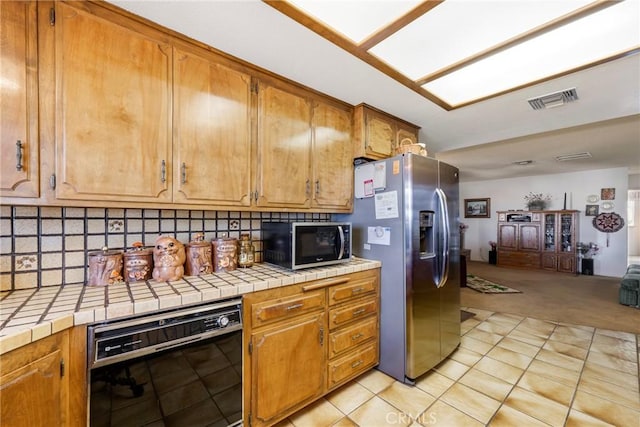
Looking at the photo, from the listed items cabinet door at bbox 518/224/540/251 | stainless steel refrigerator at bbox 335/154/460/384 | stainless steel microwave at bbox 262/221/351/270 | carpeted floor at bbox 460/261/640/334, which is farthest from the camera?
cabinet door at bbox 518/224/540/251

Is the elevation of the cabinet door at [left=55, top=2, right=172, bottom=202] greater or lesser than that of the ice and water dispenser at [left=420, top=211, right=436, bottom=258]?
greater

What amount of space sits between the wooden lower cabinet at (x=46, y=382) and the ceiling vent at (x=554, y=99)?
334 cm

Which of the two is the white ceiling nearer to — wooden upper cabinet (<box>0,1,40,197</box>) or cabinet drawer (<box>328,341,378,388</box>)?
wooden upper cabinet (<box>0,1,40,197</box>)

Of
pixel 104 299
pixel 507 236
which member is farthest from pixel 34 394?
pixel 507 236

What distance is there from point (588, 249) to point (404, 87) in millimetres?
7126

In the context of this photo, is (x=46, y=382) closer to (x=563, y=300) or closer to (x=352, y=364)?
(x=352, y=364)

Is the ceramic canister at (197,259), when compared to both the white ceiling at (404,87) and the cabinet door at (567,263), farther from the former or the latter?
the cabinet door at (567,263)

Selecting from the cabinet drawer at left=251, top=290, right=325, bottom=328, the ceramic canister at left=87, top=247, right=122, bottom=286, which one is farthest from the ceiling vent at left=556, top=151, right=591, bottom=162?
the ceramic canister at left=87, top=247, right=122, bottom=286

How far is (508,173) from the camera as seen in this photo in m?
6.48

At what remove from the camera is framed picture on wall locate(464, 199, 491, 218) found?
7.52 m

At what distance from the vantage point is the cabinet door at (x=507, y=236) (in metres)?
6.68

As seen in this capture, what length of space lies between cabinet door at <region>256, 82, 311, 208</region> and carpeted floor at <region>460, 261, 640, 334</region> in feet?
11.1

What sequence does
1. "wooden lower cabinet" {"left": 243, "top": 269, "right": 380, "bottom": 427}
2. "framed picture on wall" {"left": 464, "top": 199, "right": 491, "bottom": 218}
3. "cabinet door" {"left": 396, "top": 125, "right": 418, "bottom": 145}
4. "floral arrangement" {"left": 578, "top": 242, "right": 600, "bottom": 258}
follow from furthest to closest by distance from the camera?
1. "framed picture on wall" {"left": 464, "top": 199, "right": 491, "bottom": 218}
2. "floral arrangement" {"left": 578, "top": 242, "right": 600, "bottom": 258}
3. "cabinet door" {"left": 396, "top": 125, "right": 418, "bottom": 145}
4. "wooden lower cabinet" {"left": 243, "top": 269, "right": 380, "bottom": 427}

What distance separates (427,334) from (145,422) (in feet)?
6.16
